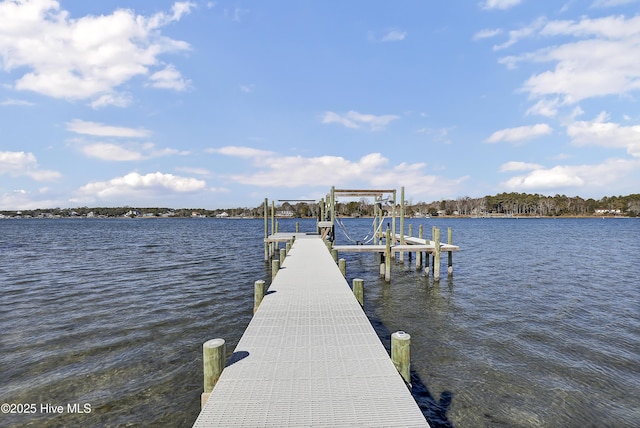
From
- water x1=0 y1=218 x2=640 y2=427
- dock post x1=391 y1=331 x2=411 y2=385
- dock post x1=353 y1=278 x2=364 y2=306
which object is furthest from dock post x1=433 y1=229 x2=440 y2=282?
dock post x1=391 y1=331 x2=411 y2=385

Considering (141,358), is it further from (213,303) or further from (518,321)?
(518,321)

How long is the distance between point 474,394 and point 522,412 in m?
0.96

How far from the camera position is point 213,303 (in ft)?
47.6

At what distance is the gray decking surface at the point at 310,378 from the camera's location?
160 inches

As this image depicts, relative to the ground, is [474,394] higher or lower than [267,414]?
lower

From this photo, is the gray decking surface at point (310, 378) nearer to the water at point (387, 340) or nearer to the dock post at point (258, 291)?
the dock post at point (258, 291)

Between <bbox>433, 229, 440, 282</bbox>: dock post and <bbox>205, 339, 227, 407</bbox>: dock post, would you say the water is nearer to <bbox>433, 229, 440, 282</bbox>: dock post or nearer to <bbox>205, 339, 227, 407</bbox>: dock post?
<bbox>433, 229, 440, 282</bbox>: dock post

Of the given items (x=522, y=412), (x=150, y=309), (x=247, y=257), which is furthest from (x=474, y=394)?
(x=247, y=257)

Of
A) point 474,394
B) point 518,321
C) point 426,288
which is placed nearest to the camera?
point 474,394

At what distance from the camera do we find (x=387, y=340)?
10820mm

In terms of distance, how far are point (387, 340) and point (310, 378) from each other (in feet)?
21.3

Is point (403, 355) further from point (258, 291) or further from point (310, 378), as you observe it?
point (258, 291)

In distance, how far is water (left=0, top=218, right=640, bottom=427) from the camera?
7043 mm

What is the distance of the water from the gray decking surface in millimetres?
2288
